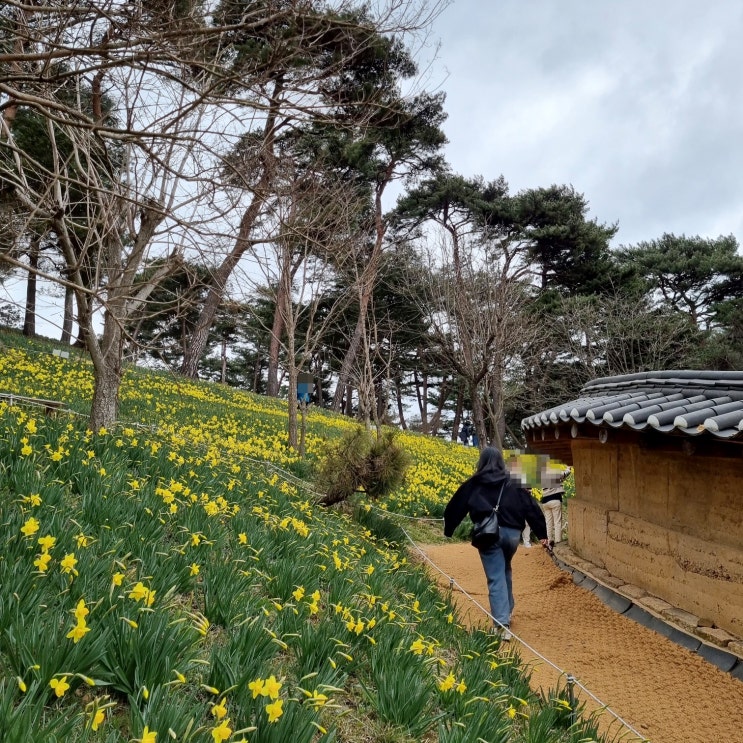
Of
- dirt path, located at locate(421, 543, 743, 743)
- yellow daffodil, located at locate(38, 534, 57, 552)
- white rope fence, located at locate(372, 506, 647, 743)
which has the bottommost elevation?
dirt path, located at locate(421, 543, 743, 743)

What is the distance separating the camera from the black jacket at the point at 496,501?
18.2 feet

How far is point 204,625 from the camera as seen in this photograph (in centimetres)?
263

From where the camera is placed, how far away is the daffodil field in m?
2.01

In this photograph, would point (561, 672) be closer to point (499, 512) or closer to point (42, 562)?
point (499, 512)

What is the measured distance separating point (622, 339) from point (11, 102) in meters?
22.0

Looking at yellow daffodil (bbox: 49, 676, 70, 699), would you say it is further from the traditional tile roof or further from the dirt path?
the traditional tile roof

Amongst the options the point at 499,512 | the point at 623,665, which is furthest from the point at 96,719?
the point at 623,665

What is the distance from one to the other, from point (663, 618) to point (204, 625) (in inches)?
181

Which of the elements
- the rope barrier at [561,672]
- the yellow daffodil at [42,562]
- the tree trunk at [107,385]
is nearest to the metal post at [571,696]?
the rope barrier at [561,672]

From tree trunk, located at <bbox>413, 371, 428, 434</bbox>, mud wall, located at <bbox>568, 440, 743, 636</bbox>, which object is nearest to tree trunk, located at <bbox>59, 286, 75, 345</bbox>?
mud wall, located at <bbox>568, 440, 743, 636</bbox>

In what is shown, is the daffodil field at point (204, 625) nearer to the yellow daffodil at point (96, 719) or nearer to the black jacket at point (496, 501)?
the yellow daffodil at point (96, 719)

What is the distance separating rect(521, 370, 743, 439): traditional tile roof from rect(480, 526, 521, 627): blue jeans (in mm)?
1340

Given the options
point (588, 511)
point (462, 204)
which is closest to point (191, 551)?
point (588, 511)

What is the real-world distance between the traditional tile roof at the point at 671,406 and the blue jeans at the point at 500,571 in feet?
4.40
